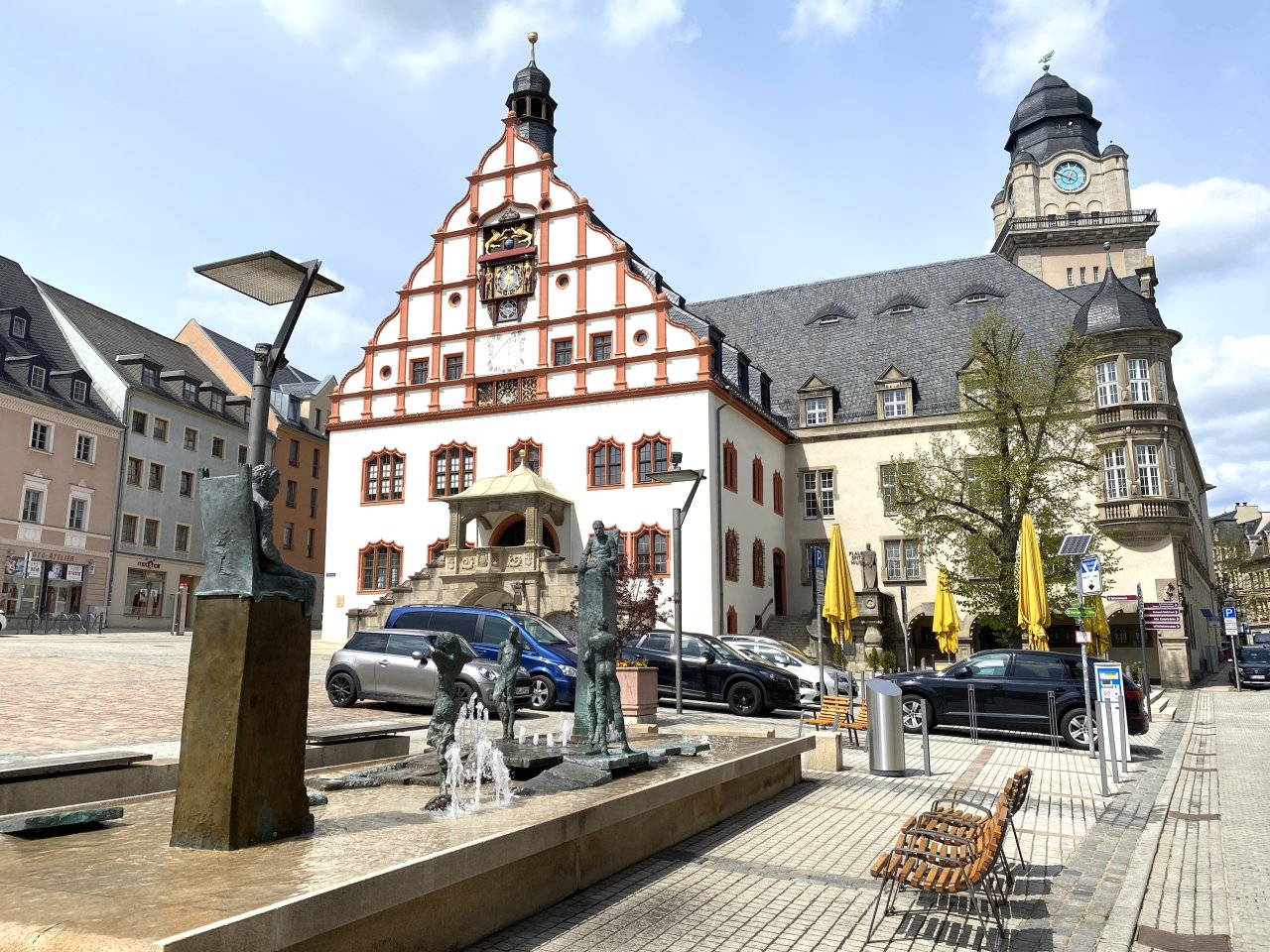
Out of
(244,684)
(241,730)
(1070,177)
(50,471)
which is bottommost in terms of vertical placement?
(241,730)

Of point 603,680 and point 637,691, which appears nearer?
point 603,680

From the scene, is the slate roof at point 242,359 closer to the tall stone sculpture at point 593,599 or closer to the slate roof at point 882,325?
the slate roof at point 882,325

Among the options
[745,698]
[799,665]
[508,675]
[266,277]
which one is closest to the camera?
[266,277]

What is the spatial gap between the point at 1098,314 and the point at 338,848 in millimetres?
38063

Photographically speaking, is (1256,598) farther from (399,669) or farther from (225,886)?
(225,886)

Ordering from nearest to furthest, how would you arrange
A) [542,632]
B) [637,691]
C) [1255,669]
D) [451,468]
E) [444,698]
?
[444,698] < [637,691] < [542,632] < [1255,669] < [451,468]

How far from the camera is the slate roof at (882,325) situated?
135 ft

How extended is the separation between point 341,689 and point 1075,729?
1270 cm

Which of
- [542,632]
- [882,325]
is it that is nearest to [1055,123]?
[882,325]

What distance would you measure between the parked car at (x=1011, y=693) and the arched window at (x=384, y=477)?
81.9ft

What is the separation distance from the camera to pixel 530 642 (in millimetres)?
18797

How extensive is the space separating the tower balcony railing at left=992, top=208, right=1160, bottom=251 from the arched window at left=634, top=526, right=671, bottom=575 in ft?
117

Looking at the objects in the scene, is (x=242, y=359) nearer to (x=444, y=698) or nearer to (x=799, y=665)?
(x=799, y=665)

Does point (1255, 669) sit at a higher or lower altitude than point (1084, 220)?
lower
